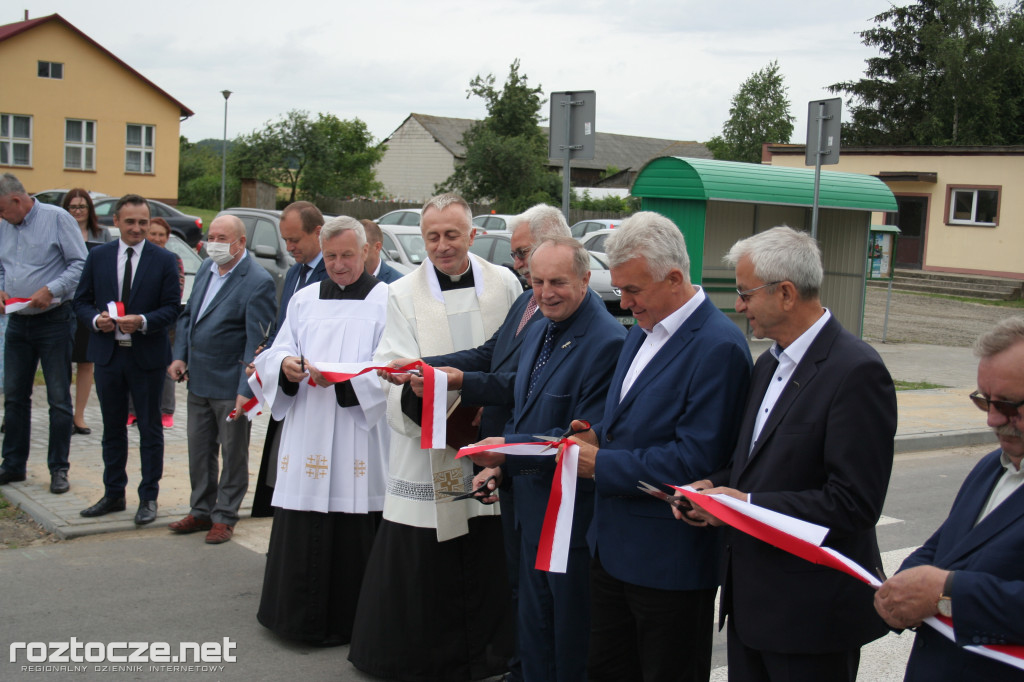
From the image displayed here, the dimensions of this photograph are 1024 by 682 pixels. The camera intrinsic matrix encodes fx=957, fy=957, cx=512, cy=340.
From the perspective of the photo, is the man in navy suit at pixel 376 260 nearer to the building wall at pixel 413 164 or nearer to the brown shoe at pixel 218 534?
the brown shoe at pixel 218 534

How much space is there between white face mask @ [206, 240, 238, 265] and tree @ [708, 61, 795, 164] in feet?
216

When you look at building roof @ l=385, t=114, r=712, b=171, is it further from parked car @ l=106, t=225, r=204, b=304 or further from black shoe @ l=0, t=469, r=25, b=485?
black shoe @ l=0, t=469, r=25, b=485

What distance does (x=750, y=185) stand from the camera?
1612 cm

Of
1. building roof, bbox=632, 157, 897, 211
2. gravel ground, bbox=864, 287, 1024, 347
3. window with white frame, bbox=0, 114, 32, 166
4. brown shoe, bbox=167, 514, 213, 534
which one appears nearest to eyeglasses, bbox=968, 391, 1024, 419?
brown shoe, bbox=167, 514, 213, 534

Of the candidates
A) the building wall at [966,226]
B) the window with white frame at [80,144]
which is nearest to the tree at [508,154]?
the building wall at [966,226]

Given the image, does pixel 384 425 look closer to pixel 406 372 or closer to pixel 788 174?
pixel 406 372

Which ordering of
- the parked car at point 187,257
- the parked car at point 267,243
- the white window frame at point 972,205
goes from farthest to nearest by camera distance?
the white window frame at point 972,205, the parked car at point 267,243, the parked car at point 187,257

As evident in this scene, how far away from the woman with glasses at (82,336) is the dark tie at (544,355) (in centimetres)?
659

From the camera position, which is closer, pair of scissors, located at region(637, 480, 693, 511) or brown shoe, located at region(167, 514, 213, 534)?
pair of scissors, located at region(637, 480, 693, 511)

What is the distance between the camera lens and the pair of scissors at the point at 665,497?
3109mm

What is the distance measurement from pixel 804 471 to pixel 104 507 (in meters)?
5.40

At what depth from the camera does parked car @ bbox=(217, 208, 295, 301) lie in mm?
15188

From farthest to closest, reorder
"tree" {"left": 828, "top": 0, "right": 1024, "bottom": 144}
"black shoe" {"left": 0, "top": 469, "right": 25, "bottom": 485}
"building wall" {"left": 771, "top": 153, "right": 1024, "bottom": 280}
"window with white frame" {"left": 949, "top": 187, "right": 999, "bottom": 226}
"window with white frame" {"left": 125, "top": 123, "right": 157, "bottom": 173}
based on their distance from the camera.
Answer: "tree" {"left": 828, "top": 0, "right": 1024, "bottom": 144}
"window with white frame" {"left": 125, "top": 123, "right": 157, "bottom": 173}
"window with white frame" {"left": 949, "top": 187, "right": 999, "bottom": 226}
"building wall" {"left": 771, "top": 153, "right": 1024, "bottom": 280}
"black shoe" {"left": 0, "top": 469, "right": 25, "bottom": 485}

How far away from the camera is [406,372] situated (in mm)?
4395
